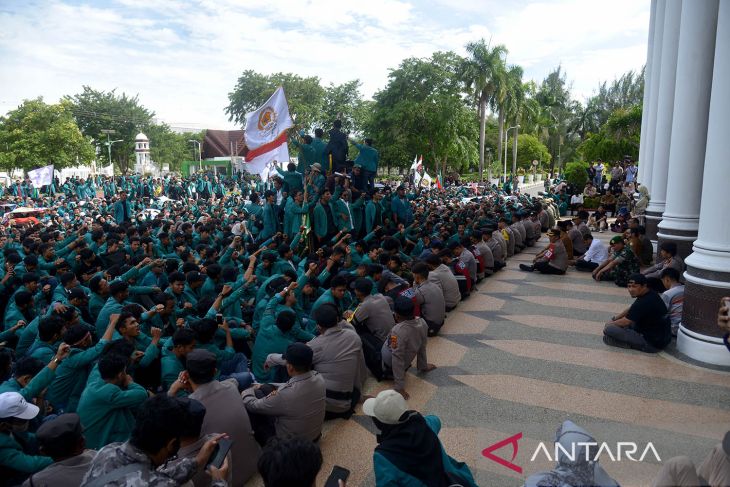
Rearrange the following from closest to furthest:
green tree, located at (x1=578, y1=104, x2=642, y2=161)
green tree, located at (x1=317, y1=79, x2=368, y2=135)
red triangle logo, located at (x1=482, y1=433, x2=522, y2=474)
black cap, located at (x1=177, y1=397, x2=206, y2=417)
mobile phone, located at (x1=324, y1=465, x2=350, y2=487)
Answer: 1. mobile phone, located at (x1=324, y1=465, x2=350, y2=487)
2. black cap, located at (x1=177, y1=397, x2=206, y2=417)
3. red triangle logo, located at (x1=482, y1=433, x2=522, y2=474)
4. green tree, located at (x1=578, y1=104, x2=642, y2=161)
5. green tree, located at (x1=317, y1=79, x2=368, y2=135)

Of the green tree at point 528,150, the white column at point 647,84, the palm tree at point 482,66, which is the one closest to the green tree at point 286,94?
the palm tree at point 482,66

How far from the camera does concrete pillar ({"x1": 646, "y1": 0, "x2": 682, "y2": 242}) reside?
1178 cm

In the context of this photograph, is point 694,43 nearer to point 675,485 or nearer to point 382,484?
point 675,485

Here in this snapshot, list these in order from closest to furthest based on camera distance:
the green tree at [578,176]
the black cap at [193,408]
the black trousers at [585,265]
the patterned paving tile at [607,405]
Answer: the black cap at [193,408] < the patterned paving tile at [607,405] < the black trousers at [585,265] < the green tree at [578,176]

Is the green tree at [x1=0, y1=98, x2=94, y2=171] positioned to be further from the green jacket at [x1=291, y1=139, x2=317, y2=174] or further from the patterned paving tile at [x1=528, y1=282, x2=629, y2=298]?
the patterned paving tile at [x1=528, y1=282, x2=629, y2=298]

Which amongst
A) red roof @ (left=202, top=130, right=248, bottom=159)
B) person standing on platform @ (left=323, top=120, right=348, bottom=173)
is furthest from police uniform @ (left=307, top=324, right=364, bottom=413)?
red roof @ (left=202, top=130, right=248, bottom=159)

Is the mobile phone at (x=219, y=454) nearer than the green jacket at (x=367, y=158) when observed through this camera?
Yes

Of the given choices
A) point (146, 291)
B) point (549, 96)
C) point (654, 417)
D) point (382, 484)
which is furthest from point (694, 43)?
point (549, 96)

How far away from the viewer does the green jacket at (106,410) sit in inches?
149

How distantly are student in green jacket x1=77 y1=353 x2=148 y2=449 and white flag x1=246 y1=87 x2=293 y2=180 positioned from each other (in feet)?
25.9

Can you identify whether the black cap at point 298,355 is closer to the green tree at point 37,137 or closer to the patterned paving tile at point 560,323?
the patterned paving tile at point 560,323

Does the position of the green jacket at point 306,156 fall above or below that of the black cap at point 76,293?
above

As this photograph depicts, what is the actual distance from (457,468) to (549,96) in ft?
211

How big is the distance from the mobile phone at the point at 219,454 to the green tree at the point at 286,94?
48.2 meters
